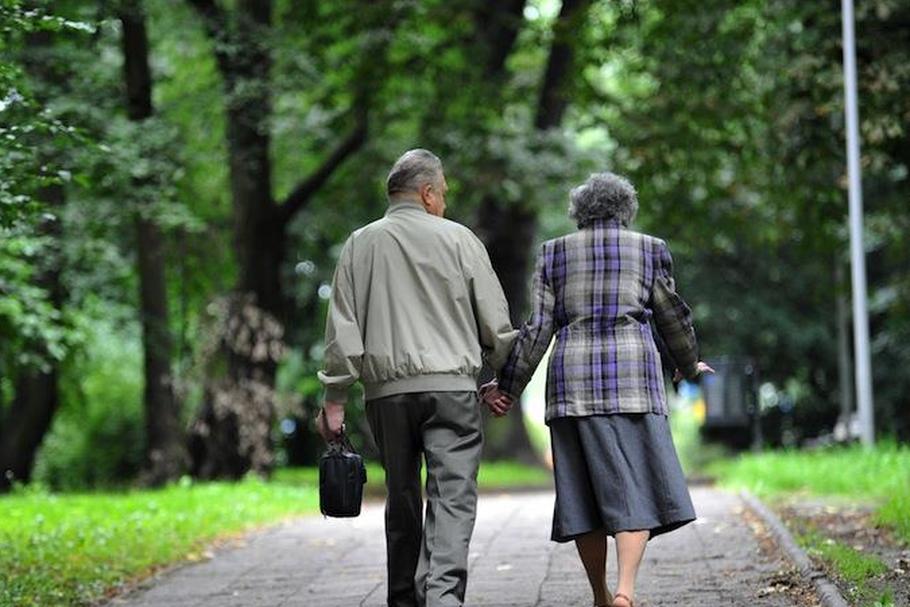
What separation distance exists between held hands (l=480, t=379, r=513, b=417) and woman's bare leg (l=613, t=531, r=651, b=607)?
27.6 inches

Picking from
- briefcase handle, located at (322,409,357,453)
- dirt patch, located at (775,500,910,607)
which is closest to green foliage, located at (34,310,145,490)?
dirt patch, located at (775,500,910,607)

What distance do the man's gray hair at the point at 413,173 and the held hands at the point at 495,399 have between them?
0.88 m

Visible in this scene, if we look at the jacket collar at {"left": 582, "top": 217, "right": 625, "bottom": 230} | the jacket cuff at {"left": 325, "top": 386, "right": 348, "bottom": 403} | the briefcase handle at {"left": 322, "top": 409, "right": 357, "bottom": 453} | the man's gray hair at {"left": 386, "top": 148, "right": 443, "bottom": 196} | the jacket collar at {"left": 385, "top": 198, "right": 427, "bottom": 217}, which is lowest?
the briefcase handle at {"left": 322, "top": 409, "right": 357, "bottom": 453}

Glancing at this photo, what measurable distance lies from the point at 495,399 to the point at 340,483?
740 mm

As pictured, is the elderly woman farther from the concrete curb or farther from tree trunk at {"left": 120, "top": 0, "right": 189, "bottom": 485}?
tree trunk at {"left": 120, "top": 0, "right": 189, "bottom": 485}

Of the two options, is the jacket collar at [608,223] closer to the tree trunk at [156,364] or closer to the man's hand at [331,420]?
the man's hand at [331,420]

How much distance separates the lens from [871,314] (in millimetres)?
30781

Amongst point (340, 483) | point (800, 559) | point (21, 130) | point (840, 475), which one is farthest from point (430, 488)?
point (840, 475)

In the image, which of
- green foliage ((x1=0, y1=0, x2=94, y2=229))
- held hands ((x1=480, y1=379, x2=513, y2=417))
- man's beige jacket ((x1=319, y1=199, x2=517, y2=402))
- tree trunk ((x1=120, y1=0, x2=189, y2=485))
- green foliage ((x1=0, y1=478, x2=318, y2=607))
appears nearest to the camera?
man's beige jacket ((x1=319, y1=199, x2=517, y2=402))

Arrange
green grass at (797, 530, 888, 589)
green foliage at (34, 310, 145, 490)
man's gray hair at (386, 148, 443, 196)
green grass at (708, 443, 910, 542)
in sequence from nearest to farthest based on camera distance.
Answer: man's gray hair at (386, 148, 443, 196), green grass at (797, 530, 888, 589), green grass at (708, 443, 910, 542), green foliage at (34, 310, 145, 490)

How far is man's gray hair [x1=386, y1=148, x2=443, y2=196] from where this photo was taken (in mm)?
7176

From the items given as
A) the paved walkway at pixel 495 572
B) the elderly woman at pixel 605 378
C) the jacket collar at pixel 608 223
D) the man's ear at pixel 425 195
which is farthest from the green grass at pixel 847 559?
the man's ear at pixel 425 195

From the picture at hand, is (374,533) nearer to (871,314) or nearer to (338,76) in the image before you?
(338,76)

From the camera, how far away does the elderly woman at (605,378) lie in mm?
7094
